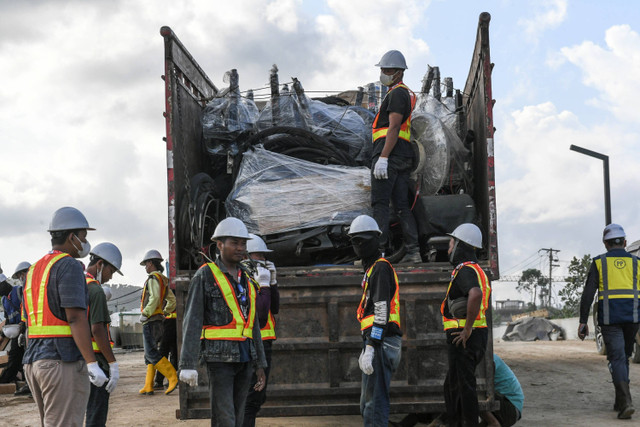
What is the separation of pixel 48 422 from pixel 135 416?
3.80 metres

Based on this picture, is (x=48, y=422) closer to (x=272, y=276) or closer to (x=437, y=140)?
(x=272, y=276)

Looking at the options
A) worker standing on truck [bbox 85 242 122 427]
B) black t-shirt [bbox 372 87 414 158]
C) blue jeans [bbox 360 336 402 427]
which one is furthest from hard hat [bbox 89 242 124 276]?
black t-shirt [bbox 372 87 414 158]

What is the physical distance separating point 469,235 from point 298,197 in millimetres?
1344

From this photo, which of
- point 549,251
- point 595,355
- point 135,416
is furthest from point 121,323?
point 549,251

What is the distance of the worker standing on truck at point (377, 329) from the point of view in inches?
188

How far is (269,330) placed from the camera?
17.1 ft

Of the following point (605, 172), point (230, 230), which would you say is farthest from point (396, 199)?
point (605, 172)

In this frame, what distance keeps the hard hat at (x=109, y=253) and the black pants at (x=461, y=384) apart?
2302mm

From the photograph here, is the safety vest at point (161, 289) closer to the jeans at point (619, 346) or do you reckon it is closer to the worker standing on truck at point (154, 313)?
the worker standing on truck at point (154, 313)

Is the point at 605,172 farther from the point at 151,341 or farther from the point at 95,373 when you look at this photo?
the point at 95,373

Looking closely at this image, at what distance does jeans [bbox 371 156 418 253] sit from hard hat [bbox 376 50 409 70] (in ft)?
2.73

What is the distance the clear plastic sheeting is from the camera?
5824 mm

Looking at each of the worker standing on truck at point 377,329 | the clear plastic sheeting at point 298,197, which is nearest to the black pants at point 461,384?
the worker standing on truck at point 377,329

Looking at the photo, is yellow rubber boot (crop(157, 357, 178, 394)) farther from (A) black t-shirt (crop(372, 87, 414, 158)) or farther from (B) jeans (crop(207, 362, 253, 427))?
(B) jeans (crop(207, 362, 253, 427))
